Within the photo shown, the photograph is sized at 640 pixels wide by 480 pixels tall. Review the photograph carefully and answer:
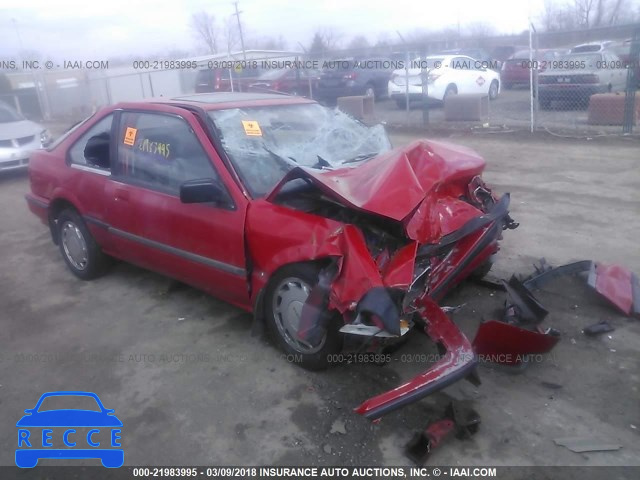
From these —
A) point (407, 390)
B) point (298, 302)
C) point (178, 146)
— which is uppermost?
point (178, 146)

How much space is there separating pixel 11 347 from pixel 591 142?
992 cm

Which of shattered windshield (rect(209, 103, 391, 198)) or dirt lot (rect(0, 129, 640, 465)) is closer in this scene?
→ dirt lot (rect(0, 129, 640, 465))

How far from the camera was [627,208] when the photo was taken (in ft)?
20.0

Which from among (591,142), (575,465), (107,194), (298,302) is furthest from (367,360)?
(591,142)

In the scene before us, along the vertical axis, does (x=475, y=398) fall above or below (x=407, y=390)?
below

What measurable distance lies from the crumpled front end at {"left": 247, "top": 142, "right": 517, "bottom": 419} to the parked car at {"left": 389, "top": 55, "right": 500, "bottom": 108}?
1209cm

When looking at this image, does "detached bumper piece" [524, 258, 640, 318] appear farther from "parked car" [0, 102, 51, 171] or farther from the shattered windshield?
"parked car" [0, 102, 51, 171]

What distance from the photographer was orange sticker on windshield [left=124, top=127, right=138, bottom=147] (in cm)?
425

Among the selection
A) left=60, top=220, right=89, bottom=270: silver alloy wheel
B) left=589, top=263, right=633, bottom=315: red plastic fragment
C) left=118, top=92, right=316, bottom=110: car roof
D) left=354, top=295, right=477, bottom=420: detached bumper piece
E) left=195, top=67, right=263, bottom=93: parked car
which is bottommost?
left=589, top=263, right=633, bottom=315: red plastic fragment

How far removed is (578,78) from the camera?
42.2 feet

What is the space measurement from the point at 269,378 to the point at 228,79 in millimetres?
15199

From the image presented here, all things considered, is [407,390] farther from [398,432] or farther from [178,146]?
[178,146]

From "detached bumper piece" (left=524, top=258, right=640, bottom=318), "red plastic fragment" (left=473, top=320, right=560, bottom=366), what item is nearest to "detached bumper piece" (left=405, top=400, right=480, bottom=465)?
"red plastic fragment" (left=473, top=320, right=560, bottom=366)

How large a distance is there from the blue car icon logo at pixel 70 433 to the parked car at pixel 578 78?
13.2 meters
